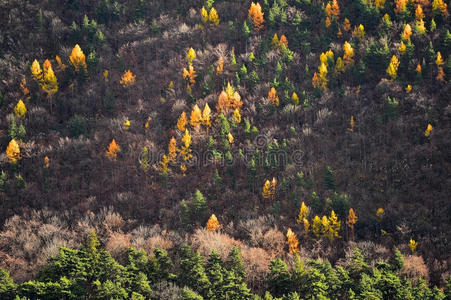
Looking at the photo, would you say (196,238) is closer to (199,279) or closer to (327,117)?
(199,279)

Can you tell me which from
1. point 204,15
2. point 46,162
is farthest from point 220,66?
point 46,162

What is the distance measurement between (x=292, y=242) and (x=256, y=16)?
50.5 metres

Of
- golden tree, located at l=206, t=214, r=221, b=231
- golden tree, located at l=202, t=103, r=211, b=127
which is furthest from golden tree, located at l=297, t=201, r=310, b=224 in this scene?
golden tree, located at l=202, t=103, r=211, b=127

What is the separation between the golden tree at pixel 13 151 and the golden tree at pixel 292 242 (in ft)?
139

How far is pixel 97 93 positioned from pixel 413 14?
56628 mm

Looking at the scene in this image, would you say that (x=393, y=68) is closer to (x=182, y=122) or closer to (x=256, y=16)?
(x=256, y=16)

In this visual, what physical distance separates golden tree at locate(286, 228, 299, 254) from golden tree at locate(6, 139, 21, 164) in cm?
4231

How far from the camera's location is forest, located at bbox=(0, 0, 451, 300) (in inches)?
1984

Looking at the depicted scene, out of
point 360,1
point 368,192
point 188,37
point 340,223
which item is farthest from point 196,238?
point 360,1

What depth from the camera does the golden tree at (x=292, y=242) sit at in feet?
195

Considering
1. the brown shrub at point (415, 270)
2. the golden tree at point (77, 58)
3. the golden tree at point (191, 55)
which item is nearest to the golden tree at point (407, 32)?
the golden tree at point (191, 55)

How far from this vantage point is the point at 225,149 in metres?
74.2

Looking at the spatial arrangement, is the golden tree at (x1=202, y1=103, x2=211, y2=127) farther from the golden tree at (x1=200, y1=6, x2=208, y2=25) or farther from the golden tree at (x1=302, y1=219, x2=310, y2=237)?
the golden tree at (x1=200, y1=6, x2=208, y2=25)

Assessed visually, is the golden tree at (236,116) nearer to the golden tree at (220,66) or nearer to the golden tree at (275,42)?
the golden tree at (220,66)
